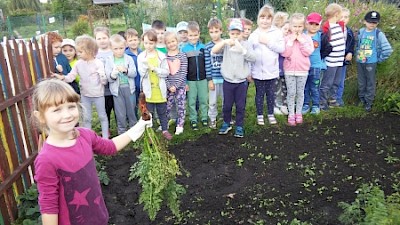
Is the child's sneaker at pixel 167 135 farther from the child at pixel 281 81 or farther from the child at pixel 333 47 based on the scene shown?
the child at pixel 333 47

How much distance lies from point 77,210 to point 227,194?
7.01ft

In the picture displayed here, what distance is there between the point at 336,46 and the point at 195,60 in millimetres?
2442

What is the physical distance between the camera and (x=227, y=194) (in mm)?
4266

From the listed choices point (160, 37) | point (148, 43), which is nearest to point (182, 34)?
point (160, 37)

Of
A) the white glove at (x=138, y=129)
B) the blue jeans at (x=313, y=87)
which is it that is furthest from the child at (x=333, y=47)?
the white glove at (x=138, y=129)

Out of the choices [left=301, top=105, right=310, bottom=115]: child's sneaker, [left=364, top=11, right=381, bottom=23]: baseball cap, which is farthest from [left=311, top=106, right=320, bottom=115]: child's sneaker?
[left=364, top=11, right=381, bottom=23]: baseball cap

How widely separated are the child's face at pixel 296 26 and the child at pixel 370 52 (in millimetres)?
1318

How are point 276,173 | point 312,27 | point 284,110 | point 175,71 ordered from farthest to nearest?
point 284,110
point 312,27
point 175,71
point 276,173

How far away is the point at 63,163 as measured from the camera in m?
2.36

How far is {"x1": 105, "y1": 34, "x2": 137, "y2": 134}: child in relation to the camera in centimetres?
550

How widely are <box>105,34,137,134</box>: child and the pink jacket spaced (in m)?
2.47

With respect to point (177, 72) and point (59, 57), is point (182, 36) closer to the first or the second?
point (177, 72)

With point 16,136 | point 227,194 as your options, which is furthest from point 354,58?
point 16,136

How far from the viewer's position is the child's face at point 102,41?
5793mm
